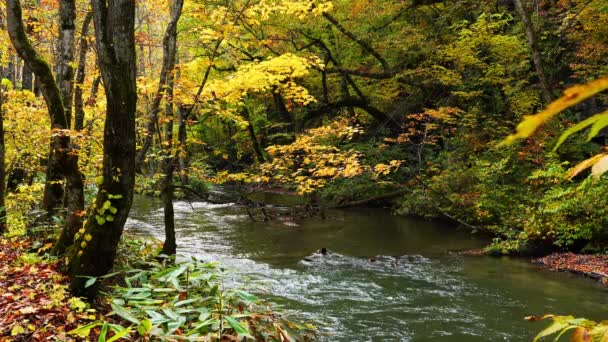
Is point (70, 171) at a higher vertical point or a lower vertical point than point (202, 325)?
higher

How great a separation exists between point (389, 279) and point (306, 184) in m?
2.93

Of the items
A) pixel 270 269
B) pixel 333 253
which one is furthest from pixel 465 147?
pixel 270 269

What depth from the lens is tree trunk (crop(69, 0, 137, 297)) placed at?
498cm

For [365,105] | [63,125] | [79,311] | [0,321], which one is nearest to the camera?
[0,321]

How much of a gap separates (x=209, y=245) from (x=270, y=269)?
291 centimetres

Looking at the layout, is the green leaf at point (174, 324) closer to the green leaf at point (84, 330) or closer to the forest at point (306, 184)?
the forest at point (306, 184)

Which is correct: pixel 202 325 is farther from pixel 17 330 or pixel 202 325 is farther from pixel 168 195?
pixel 168 195

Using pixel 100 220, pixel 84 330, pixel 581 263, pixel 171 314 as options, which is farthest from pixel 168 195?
pixel 581 263

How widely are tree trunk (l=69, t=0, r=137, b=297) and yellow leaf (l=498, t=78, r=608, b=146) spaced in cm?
511

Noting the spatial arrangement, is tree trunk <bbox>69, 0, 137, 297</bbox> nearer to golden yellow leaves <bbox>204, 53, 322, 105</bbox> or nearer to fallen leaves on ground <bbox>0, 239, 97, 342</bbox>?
fallen leaves on ground <bbox>0, 239, 97, 342</bbox>

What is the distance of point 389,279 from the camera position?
10.1 m

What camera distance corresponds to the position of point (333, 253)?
12.2m

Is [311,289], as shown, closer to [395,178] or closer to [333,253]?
[333,253]

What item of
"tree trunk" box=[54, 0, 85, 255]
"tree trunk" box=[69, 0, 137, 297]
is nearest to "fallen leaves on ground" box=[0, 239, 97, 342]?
"tree trunk" box=[69, 0, 137, 297]
